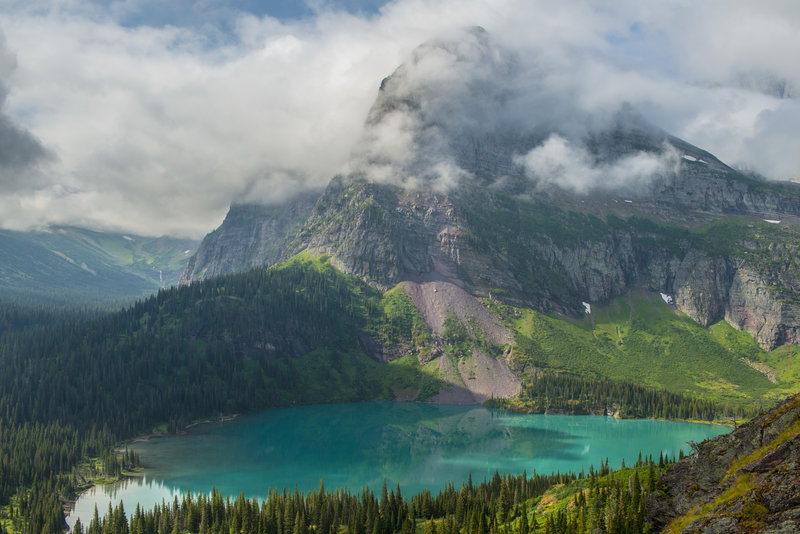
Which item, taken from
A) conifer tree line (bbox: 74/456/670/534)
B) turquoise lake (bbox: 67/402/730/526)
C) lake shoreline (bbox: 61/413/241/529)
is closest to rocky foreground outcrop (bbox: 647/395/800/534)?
conifer tree line (bbox: 74/456/670/534)

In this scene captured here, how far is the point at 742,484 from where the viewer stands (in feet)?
163

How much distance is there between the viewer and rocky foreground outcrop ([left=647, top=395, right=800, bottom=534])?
4406 centimetres

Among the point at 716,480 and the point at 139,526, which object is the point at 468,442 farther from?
the point at 716,480

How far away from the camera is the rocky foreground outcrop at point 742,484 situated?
44062 mm

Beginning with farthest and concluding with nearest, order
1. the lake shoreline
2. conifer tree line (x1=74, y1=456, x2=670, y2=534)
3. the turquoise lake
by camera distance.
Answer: the turquoise lake → the lake shoreline → conifer tree line (x1=74, y1=456, x2=670, y2=534)

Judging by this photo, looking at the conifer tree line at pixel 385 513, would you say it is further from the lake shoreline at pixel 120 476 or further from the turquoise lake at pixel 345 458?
the turquoise lake at pixel 345 458

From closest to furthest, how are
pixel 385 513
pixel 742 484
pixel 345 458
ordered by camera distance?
1. pixel 742 484
2. pixel 385 513
3. pixel 345 458

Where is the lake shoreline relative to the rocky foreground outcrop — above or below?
below

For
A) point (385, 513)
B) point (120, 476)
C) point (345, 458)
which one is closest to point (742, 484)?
point (385, 513)

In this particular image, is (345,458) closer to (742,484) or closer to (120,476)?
(120,476)

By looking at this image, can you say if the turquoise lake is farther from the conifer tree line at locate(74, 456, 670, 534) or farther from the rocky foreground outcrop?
the rocky foreground outcrop

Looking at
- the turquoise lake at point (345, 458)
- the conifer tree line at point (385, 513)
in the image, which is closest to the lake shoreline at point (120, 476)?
the turquoise lake at point (345, 458)

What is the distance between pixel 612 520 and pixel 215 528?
225 ft

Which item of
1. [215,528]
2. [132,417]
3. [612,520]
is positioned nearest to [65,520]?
[215,528]
